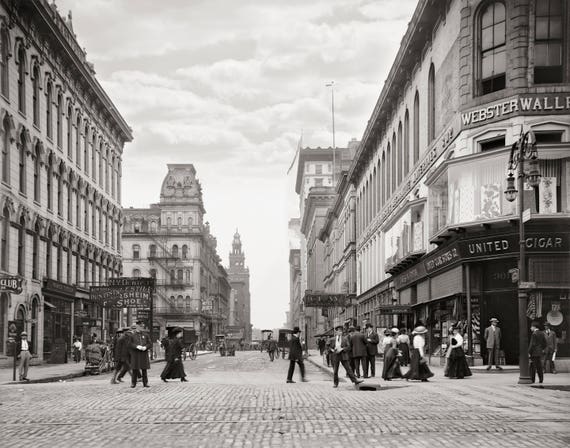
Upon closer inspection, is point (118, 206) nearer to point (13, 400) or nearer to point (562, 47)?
point (562, 47)

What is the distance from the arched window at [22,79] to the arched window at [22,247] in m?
5.44

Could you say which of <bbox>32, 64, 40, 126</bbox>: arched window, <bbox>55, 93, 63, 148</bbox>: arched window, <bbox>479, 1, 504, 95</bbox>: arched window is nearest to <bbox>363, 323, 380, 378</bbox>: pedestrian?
<bbox>479, 1, 504, 95</bbox>: arched window

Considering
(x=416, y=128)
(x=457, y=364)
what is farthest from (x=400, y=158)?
(x=457, y=364)

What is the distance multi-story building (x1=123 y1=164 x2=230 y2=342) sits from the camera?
123 meters

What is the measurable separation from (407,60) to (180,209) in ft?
279

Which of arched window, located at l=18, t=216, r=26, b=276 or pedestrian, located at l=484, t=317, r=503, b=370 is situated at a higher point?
arched window, located at l=18, t=216, r=26, b=276

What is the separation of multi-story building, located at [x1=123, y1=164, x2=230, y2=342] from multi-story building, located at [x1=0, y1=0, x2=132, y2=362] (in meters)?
57.1

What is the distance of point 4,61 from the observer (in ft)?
131

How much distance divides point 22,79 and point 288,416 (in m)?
32.8

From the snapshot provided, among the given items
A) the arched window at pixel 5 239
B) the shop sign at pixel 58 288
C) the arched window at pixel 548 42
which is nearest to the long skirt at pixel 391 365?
the arched window at pixel 548 42

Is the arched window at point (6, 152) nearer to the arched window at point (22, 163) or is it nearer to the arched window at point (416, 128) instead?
the arched window at point (22, 163)

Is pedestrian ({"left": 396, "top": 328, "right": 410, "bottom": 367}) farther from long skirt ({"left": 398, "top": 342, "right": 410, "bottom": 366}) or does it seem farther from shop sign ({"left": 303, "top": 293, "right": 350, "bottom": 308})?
shop sign ({"left": 303, "top": 293, "right": 350, "bottom": 308})

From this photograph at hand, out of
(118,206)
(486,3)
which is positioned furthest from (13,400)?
(118,206)

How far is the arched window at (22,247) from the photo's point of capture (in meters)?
42.5
